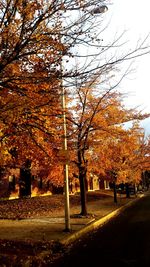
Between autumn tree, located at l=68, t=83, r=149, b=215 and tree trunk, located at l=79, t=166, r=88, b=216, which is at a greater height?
autumn tree, located at l=68, t=83, r=149, b=215

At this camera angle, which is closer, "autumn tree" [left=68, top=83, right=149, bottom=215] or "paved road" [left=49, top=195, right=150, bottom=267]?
"paved road" [left=49, top=195, right=150, bottom=267]

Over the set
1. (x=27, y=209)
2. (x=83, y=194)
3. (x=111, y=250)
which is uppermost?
(x=83, y=194)

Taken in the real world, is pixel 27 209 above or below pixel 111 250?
above

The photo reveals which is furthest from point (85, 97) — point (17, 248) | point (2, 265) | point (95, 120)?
point (2, 265)

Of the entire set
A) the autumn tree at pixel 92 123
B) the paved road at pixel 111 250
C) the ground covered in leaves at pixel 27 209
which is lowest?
the paved road at pixel 111 250

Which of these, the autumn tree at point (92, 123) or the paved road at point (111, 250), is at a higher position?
the autumn tree at point (92, 123)

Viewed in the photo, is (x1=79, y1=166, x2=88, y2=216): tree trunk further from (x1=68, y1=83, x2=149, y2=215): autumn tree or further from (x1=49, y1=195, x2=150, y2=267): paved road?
(x1=49, y1=195, x2=150, y2=267): paved road

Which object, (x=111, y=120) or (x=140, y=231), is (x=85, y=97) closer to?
(x=111, y=120)

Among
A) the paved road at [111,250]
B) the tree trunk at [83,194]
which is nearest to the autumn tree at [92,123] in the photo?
the tree trunk at [83,194]

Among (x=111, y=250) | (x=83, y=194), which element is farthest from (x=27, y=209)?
(x=111, y=250)

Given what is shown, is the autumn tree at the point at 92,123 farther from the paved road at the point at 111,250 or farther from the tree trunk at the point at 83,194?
the paved road at the point at 111,250

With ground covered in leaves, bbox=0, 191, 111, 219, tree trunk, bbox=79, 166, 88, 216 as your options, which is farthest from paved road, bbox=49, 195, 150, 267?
ground covered in leaves, bbox=0, 191, 111, 219

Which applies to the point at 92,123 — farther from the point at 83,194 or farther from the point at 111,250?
the point at 111,250

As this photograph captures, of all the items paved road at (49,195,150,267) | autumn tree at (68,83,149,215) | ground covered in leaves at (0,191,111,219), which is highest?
autumn tree at (68,83,149,215)
